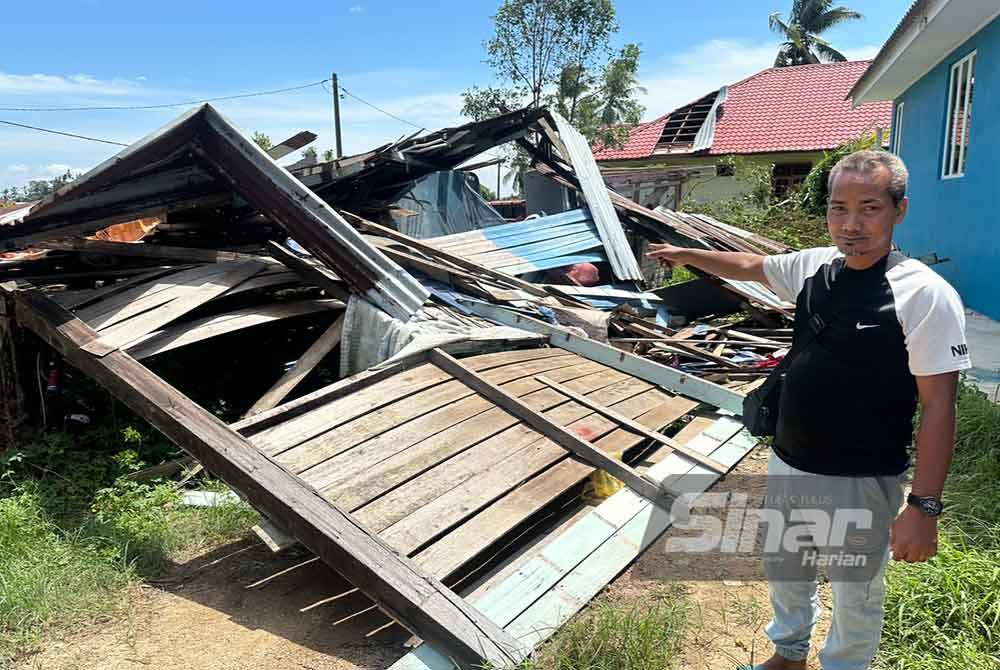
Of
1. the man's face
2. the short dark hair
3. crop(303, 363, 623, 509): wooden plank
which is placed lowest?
crop(303, 363, 623, 509): wooden plank

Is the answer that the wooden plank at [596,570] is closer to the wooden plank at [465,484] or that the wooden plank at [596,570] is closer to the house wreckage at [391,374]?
the house wreckage at [391,374]

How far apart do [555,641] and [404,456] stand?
1.25 meters

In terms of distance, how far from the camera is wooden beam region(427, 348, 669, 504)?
11.3ft

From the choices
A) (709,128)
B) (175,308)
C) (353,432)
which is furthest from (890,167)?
(709,128)

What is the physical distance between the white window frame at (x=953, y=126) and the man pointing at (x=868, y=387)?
817 cm

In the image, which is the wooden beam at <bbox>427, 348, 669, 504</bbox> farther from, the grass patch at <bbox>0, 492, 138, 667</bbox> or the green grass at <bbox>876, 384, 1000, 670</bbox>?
the grass patch at <bbox>0, 492, 138, 667</bbox>

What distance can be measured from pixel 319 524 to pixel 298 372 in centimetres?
194

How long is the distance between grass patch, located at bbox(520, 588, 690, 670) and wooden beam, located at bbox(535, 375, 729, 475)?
1.44m

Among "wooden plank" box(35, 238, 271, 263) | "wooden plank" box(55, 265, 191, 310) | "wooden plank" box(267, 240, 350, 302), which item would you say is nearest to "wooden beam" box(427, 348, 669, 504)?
"wooden plank" box(267, 240, 350, 302)

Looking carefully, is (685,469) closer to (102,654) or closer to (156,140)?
(102,654)

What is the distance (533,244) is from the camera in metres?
8.48

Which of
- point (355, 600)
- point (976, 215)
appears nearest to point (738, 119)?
point (976, 215)

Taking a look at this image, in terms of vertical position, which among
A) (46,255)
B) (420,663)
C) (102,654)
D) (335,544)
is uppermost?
(46,255)

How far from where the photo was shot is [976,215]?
7.66 m
